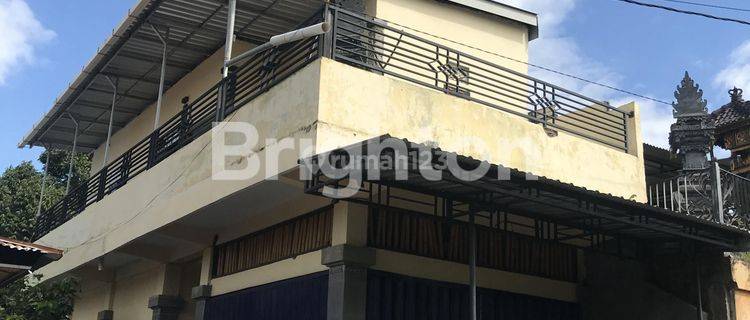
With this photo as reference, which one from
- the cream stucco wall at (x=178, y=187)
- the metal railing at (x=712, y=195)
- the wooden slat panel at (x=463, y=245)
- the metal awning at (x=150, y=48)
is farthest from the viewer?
the metal awning at (x=150, y=48)

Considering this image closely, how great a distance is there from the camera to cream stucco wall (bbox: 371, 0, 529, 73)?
42.3ft

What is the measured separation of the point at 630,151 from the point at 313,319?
636 centimetres

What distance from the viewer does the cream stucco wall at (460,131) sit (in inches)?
368

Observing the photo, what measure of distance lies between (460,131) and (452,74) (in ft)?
2.80

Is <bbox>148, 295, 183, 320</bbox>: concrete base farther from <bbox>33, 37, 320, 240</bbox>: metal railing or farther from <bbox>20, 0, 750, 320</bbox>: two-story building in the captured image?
<bbox>33, 37, 320, 240</bbox>: metal railing

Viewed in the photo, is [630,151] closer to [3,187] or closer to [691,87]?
[691,87]

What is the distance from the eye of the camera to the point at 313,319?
32.8 ft

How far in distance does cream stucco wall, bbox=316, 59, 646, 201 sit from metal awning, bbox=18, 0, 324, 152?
3.48m

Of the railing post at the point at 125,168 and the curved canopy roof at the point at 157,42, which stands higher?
the curved canopy roof at the point at 157,42

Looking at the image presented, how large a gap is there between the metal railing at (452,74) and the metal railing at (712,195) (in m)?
1.35

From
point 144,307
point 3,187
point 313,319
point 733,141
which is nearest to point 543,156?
point 313,319

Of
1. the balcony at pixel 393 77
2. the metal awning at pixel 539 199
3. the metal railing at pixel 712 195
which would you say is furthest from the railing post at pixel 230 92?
the metal railing at pixel 712 195

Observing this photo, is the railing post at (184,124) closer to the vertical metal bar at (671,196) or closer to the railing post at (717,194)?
the vertical metal bar at (671,196)

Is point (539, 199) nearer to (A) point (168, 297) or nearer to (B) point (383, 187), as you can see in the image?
(B) point (383, 187)
